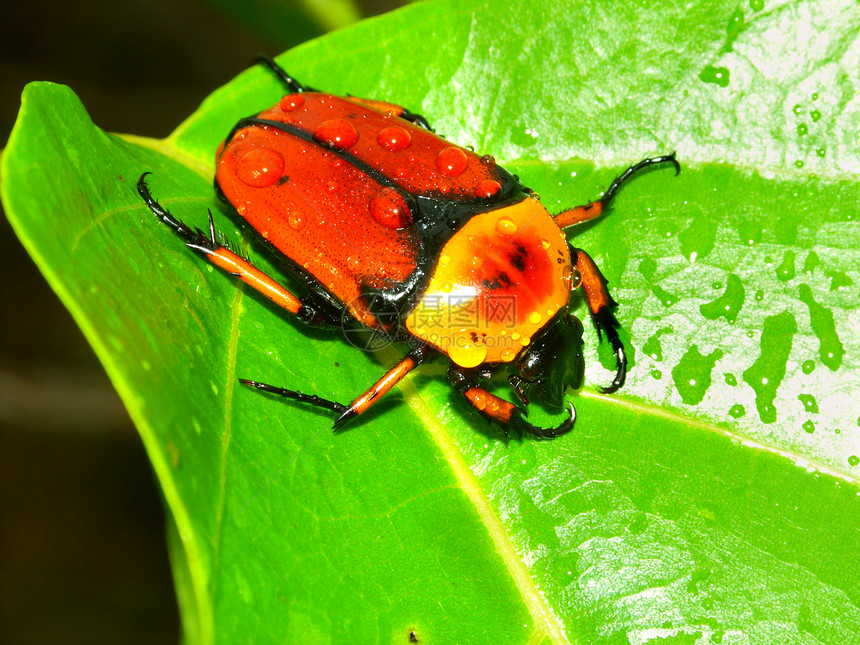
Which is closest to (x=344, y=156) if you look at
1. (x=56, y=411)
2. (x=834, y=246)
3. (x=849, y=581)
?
(x=834, y=246)

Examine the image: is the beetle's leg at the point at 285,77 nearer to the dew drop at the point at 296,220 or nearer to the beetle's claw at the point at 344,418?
the dew drop at the point at 296,220

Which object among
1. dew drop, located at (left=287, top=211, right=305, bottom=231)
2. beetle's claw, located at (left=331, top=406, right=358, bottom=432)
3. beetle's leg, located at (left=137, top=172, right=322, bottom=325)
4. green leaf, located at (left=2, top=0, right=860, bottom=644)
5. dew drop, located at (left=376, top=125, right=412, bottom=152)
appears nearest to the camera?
green leaf, located at (left=2, top=0, right=860, bottom=644)

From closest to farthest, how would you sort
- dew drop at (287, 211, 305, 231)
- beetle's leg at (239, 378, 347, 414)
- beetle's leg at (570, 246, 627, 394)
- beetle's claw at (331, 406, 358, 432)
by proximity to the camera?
beetle's leg at (239, 378, 347, 414), beetle's claw at (331, 406, 358, 432), beetle's leg at (570, 246, 627, 394), dew drop at (287, 211, 305, 231)

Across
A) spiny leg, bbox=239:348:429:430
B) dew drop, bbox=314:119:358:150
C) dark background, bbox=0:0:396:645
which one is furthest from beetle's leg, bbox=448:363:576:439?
dark background, bbox=0:0:396:645

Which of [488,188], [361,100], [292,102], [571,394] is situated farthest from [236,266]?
[571,394]

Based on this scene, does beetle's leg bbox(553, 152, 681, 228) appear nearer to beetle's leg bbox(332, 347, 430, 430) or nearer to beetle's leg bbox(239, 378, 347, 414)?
beetle's leg bbox(332, 347, 430, 430)

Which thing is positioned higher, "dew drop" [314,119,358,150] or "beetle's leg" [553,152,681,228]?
"dew drop" [314,119,358,150]

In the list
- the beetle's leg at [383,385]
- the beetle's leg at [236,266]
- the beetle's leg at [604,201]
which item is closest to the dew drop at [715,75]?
the beetle's leg at [604,201]
